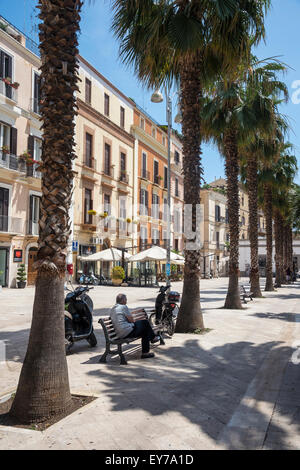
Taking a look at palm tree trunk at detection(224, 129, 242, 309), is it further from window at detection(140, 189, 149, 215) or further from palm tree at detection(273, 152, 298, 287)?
window at detection(140, 189, 149, 215)

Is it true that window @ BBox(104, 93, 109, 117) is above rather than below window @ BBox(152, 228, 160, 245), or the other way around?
above

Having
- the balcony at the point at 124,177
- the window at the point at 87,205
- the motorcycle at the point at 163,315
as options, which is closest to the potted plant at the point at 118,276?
the window at the point at 87,205

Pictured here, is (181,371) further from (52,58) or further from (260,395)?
(52,58)

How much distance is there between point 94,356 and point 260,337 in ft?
13.3

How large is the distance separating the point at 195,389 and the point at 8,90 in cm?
2270

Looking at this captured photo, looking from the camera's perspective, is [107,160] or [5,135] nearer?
[5,135]

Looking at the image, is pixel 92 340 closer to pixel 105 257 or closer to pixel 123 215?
pixel 105 257

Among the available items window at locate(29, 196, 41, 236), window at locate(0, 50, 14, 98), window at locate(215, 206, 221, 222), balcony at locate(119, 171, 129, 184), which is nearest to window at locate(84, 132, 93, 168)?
balcony at locate(119, 171, 129, 184)

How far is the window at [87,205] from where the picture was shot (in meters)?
30.6

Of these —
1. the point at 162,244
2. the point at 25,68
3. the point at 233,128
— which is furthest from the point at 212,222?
the point at 233,128

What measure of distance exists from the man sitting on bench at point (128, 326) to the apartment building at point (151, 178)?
2961 centimetres

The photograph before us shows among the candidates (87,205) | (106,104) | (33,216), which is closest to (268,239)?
(87,205)

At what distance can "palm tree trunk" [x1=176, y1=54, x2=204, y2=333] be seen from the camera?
963 cm

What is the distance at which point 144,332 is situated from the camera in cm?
702
